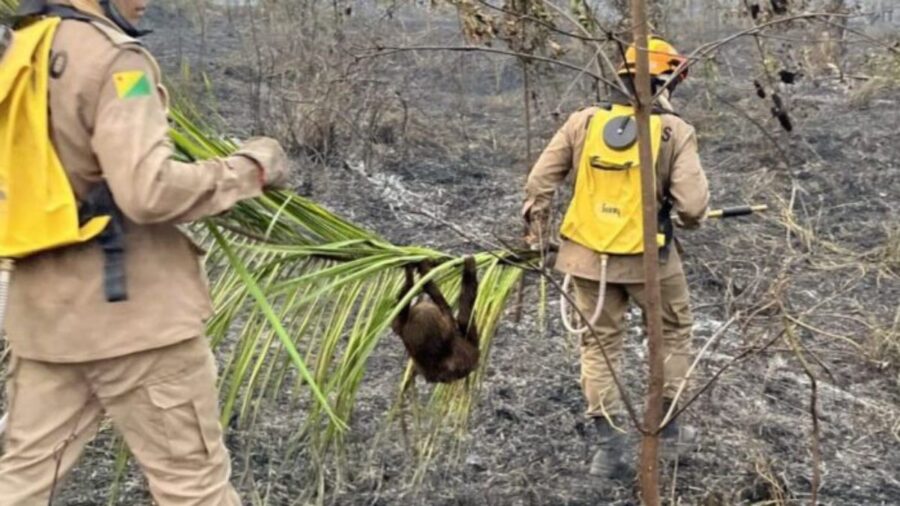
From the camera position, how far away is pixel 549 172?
4520mm

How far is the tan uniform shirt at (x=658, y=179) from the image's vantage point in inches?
168

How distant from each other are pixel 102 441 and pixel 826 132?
290 inches

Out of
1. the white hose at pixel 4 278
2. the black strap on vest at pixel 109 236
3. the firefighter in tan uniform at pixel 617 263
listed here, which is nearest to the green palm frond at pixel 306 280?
the black strap on vest at pixel 109 236

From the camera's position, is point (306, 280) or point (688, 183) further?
point (688, 183)

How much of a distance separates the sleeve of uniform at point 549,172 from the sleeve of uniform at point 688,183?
1.31 ft

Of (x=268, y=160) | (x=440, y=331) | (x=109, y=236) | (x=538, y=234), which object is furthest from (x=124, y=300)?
(x=538, y=234)

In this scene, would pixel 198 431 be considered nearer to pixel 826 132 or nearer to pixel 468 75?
pixel 826 132

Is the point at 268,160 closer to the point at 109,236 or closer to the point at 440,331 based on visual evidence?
the point at 109,236

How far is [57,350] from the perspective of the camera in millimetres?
2859

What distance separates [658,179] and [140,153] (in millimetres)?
2133

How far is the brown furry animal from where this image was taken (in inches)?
126

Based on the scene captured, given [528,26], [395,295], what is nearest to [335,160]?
[528,26]

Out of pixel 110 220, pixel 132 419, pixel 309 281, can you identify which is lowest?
pixel 132 419

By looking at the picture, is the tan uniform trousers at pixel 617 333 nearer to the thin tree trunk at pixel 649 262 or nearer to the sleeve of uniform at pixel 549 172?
the sleeve of uniform at pixel 549 172
